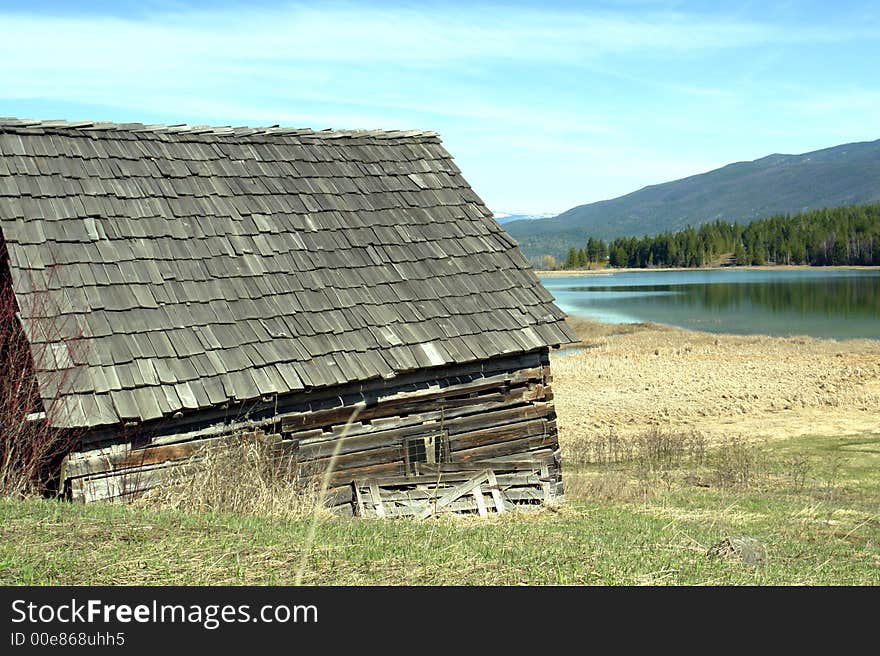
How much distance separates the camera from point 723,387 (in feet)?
98.4

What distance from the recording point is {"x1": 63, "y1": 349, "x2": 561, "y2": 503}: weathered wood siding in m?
9.46

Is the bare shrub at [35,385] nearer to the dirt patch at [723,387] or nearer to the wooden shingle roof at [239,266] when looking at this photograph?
the wooden shingle roof at [239,266]

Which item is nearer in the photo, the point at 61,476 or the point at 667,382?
the point at 61,476

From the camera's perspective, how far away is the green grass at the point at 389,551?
5676 millimetres

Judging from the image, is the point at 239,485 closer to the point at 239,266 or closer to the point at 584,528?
the point at 239,266

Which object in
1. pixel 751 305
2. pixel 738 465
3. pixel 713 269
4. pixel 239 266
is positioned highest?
pixel 239 266

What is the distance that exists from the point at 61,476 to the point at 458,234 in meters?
6.61

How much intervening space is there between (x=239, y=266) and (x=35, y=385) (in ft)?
9.73

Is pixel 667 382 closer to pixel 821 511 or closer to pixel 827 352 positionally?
pixel 827 352

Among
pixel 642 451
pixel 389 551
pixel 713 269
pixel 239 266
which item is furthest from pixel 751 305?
pixel 713 269

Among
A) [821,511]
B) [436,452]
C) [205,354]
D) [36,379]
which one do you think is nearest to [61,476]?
[36,379]

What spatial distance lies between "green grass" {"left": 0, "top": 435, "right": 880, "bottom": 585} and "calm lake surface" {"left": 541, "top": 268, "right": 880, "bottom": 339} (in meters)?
40.4

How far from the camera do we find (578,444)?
68.9 feet

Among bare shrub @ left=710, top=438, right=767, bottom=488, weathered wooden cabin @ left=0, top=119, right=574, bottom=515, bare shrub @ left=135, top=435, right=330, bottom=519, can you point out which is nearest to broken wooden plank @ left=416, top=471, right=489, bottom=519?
weathered wooden cabin @ left=0, top=119, right=574, bottom=515
